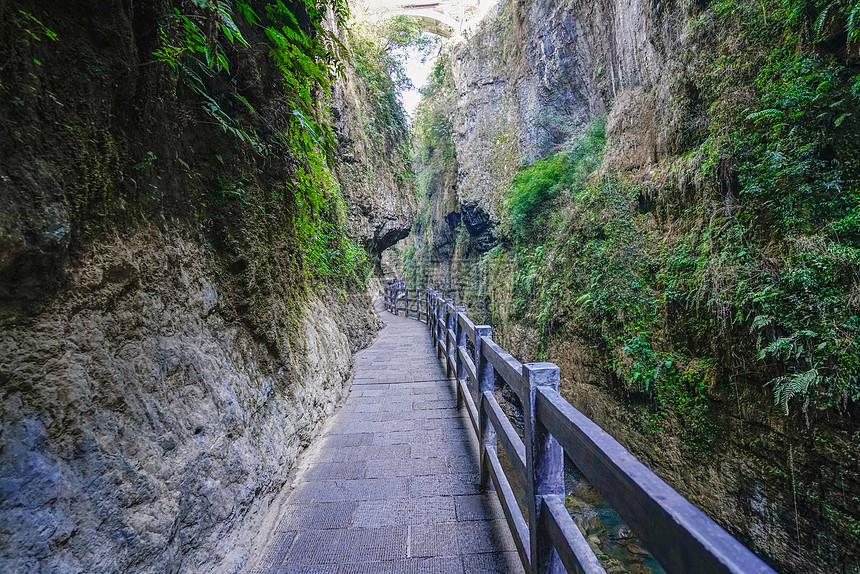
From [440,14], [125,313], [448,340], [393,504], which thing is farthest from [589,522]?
[440,14]

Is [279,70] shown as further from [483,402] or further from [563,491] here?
[563,491]

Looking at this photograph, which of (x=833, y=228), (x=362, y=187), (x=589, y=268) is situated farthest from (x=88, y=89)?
(x=362, y=187)

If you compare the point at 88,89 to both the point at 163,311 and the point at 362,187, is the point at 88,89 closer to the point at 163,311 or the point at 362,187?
the point at 163,311

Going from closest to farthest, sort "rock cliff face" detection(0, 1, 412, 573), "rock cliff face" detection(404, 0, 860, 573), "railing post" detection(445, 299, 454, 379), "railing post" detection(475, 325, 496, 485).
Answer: "rock cliff face" detection(0, 1, 412, 573)
"railing post" detection(475, 325, 496, 485)
"rock cliff face" detection(404, 0, 860, 573)
"railing post" detection(445, 299, 454, 379)

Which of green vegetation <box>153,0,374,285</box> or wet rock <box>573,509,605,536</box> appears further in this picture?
wet rock <box>573,509,605,536</box>

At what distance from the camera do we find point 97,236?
1.57 meters

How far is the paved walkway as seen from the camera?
200cm

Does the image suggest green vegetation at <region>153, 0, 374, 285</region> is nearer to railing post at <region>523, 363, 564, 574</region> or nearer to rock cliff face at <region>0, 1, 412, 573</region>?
rock cliff face at <region>0, 1, 412, 573</region>

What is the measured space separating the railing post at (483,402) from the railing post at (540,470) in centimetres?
97

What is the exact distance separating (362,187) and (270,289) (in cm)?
896

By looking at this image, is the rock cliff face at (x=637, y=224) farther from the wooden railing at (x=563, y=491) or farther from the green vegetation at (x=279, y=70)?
the green vegetation at (x=279, y=70)

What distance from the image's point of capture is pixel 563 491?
5.09ft

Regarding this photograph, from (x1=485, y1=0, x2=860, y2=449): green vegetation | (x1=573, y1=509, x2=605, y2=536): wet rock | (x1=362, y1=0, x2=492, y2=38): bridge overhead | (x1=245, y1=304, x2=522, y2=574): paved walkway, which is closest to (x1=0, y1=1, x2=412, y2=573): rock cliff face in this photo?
(x1=245, y1=304, x2=522, y2=574): paved walkway

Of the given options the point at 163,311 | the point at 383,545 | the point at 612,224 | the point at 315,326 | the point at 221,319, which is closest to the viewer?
the point at 163,311
